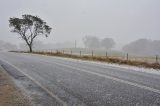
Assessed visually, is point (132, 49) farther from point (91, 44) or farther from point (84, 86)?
point (84, 86)

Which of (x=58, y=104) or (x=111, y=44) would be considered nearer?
(x=58, y=104)

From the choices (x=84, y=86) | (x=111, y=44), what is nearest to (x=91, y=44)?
(x=111, y=44)

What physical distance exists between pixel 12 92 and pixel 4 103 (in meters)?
1.63

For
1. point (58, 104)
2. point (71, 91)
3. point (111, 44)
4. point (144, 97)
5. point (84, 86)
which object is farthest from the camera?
point (111, 44)

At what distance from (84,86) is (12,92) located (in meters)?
2.76

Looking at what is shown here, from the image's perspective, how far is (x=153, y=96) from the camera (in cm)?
689

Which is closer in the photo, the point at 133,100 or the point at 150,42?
the point at 133,100

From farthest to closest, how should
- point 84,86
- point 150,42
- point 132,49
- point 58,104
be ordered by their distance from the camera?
point 150,42 → point 132,49 → point 84,86 → point 58,104

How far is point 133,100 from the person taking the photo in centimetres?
652

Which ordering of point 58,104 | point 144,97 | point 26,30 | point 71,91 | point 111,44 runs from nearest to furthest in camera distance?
1. point 58,104
2. point 144,97
3. point 71,91
4. point 26,30
5. point 111,44

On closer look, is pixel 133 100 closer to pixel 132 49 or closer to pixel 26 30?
pixel 26 30

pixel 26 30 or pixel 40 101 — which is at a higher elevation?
pixel 26 30

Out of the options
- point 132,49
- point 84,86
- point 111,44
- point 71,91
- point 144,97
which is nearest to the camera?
point 144,97

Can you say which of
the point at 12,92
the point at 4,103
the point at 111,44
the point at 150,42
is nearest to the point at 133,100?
the point at 4,103
